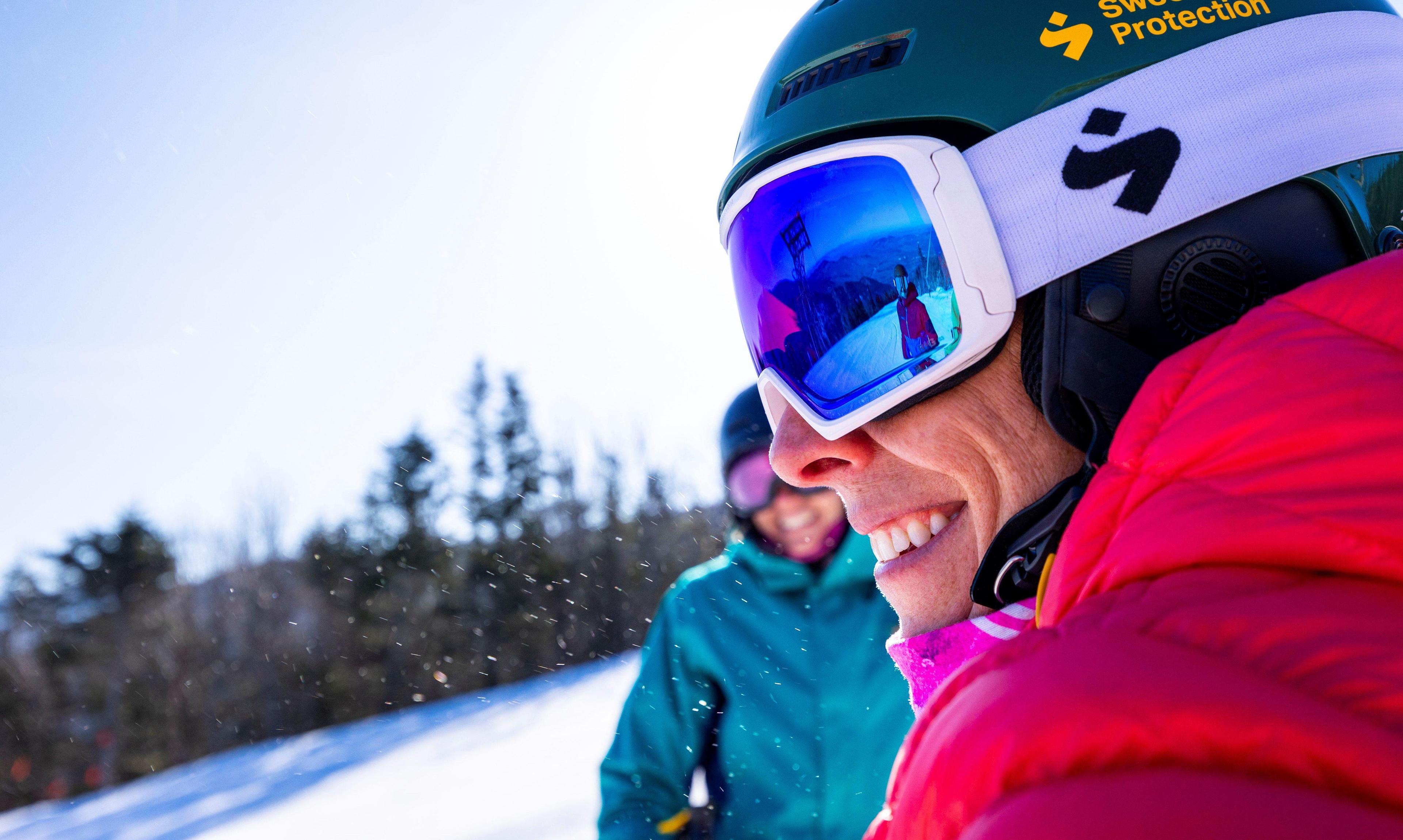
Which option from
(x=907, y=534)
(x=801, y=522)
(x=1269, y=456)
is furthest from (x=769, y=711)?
(x=1269, y=456)

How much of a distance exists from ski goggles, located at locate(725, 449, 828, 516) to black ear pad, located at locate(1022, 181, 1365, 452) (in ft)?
8.36

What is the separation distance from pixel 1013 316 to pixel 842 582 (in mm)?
2202

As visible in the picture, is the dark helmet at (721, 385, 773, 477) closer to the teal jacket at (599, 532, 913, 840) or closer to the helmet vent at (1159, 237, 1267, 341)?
the teal jacket at (599, 532, 913, 840)

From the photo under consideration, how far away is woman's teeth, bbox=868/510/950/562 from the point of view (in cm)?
121

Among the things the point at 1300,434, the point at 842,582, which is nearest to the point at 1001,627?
the point at 1300,434

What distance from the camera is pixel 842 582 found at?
3182 millimetres

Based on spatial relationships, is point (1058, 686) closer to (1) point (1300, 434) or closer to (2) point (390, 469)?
(1) point (1300, 434)

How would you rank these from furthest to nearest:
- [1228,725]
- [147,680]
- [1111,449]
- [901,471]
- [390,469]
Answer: [390,469] → [147,680] → [901,471] → [1111,449] → [1228,725]

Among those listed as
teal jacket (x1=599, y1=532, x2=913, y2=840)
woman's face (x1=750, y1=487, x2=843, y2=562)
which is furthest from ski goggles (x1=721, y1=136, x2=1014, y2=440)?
woman's face (x1=750, y1=487, x2=843, y2=562)

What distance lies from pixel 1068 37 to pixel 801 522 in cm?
247

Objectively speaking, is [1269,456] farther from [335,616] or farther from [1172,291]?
[335,616]

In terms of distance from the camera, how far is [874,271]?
1182mm

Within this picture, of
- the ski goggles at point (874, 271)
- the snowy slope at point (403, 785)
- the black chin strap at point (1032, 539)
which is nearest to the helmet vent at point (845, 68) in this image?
the ski goggles at point (874, 271)

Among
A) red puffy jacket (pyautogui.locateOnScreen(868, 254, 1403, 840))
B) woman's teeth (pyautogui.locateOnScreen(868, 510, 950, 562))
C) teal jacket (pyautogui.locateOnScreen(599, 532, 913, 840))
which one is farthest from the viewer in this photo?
teal jacket (pyautogui.locateOnScreen(599, 532, 913, 840))
